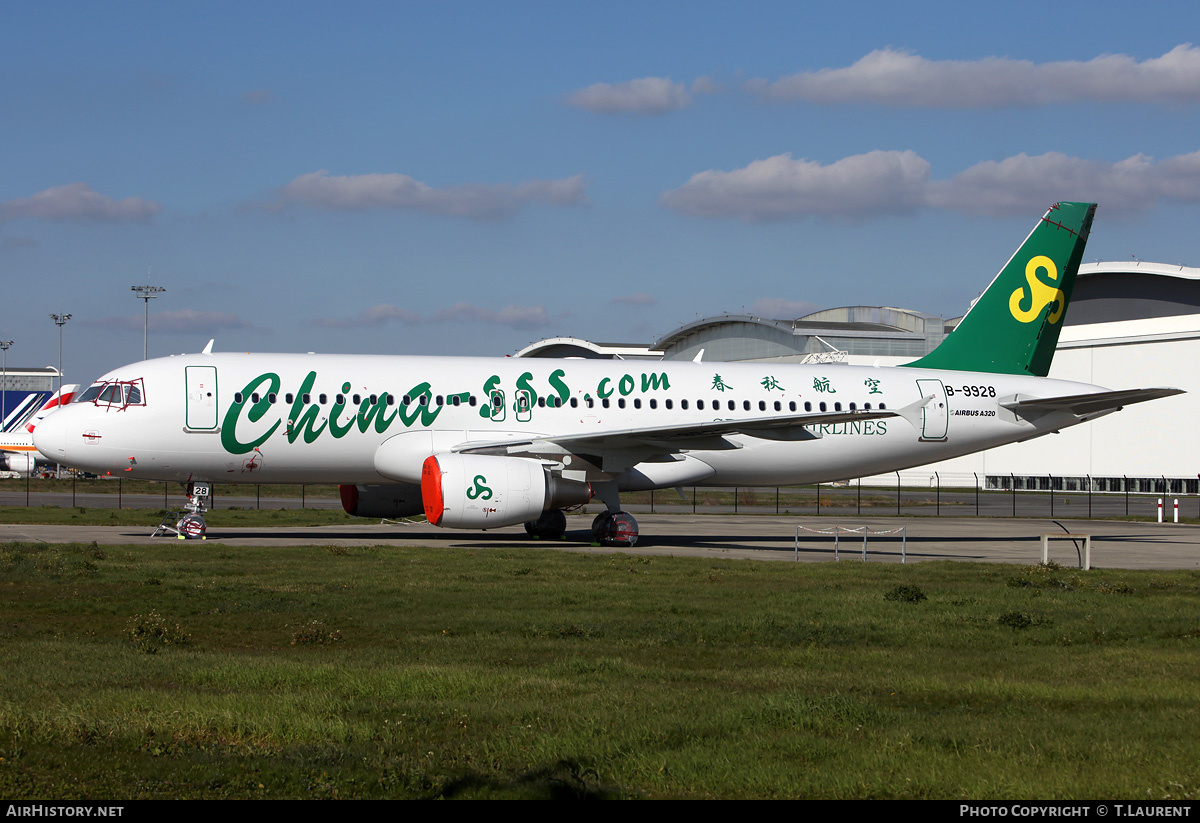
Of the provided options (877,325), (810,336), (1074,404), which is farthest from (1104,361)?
(1074,404)

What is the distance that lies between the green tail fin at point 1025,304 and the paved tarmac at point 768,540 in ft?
15.9

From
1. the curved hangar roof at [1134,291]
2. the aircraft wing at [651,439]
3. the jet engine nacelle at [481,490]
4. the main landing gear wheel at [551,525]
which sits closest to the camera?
the jet engine nacelle at [481,490]

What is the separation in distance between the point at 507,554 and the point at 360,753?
14885 mm

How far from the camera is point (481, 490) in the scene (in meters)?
22.9

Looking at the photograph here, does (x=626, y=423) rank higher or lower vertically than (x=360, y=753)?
higher

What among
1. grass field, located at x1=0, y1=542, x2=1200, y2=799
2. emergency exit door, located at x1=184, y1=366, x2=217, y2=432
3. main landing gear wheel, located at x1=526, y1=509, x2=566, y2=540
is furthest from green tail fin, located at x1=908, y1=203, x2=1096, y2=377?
emergency exit door, located at x1=184, y1=366, x2=217, y2=432

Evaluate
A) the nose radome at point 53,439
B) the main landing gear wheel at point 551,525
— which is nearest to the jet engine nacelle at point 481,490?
Result: the main landing gear wheel at point 551,525

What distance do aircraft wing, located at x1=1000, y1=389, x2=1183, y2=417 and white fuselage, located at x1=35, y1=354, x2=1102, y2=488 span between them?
25cm

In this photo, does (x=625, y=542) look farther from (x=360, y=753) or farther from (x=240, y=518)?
(x=360, y=753)

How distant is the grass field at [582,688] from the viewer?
654 centimetres

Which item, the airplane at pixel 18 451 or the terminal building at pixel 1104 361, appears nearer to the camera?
the terminal building at pixel 1104 361

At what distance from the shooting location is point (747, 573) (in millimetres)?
18859

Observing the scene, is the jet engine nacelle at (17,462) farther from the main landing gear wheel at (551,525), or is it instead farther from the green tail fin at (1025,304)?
the green tail fin at (1025,304)
